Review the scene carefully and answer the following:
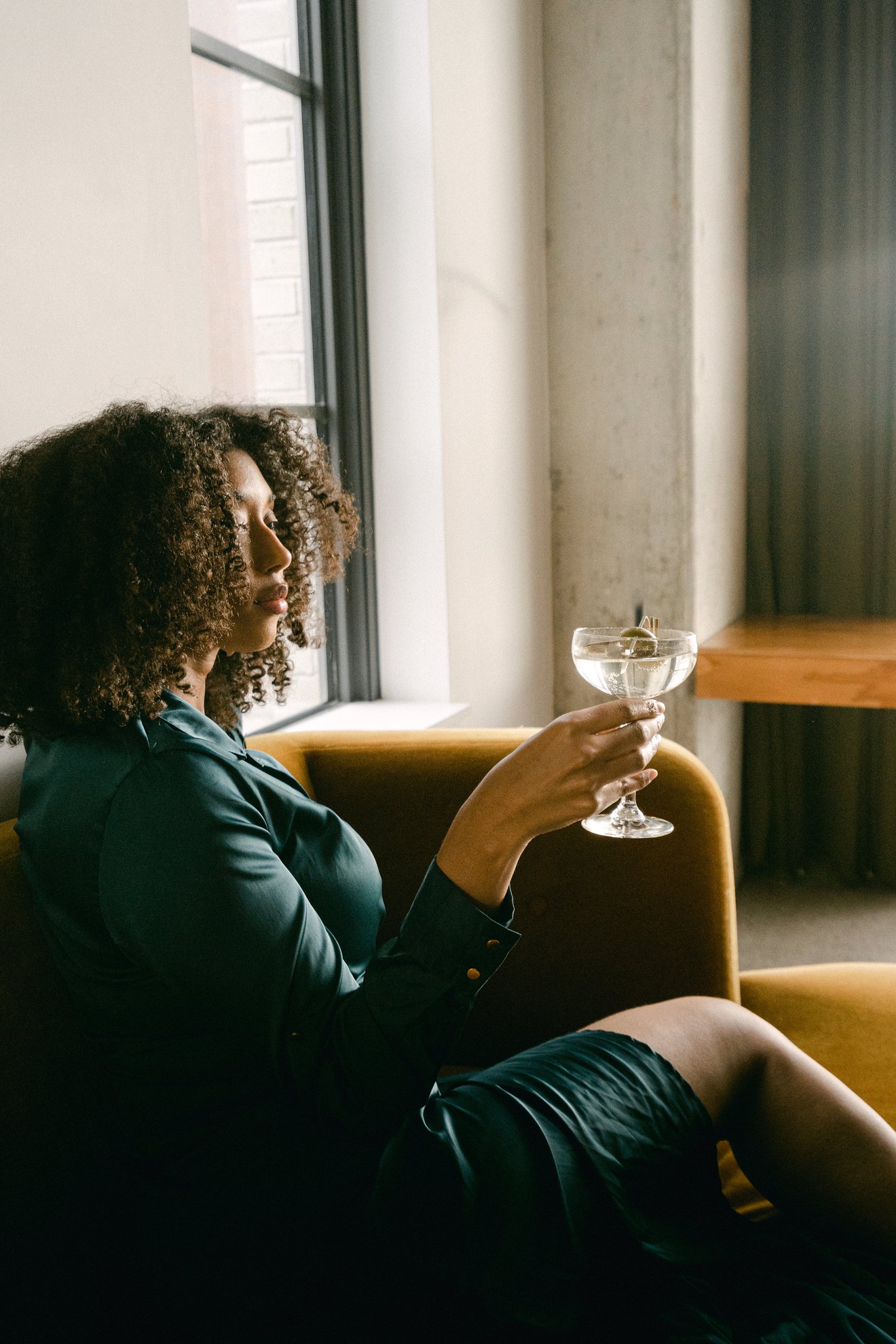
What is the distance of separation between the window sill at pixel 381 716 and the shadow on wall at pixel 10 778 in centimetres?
91

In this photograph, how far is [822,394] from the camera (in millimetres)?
3266

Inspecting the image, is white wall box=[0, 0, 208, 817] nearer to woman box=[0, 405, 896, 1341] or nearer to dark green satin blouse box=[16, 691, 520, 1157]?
woman box=[0, 405, 896, 1341]

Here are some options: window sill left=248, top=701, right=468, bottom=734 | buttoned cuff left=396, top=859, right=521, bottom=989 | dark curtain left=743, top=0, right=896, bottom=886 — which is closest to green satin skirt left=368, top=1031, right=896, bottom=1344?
buttoned cuff left=396, top=859, right=521, bottom=989

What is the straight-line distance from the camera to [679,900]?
1525 mm

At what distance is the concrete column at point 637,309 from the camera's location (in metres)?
2.67

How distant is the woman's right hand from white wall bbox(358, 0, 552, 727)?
55.9 inches

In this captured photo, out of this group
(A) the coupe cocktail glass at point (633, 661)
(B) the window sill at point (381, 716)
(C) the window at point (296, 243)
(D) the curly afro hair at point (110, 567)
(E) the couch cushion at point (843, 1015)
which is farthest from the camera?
(B) the window sill at point (381, 716)

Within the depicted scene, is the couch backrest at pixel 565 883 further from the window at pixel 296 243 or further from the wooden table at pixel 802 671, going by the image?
the wooden table at pixel 802 671

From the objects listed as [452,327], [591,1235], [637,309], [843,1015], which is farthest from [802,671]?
[591,1235]

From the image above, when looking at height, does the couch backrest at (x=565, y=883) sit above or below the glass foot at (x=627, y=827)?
below

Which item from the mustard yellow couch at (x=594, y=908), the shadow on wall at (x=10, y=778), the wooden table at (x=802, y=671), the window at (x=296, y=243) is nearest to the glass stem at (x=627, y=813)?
the mustard yellow couch at (x=594, y=908)

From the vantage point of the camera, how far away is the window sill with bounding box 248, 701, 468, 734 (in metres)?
2.21

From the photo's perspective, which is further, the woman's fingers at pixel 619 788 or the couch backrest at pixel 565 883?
the couch backrest at pixel 565 883

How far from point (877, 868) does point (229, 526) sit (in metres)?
2.75
